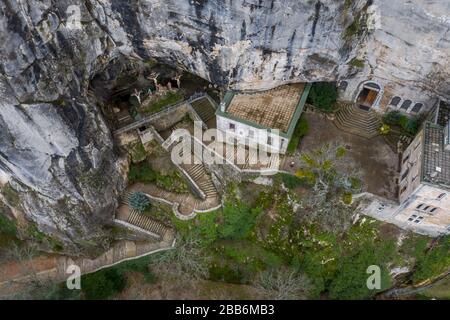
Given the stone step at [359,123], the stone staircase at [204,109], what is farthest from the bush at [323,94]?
the stone staircase at [204,109]

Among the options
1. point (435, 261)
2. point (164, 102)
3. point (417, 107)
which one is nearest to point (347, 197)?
point (435, 261)

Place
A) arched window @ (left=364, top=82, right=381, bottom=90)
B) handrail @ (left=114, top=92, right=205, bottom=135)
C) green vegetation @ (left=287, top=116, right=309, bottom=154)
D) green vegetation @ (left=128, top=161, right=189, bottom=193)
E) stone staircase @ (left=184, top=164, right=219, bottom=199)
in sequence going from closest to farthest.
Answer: green vegetation @ (left=287, top=116, right=309, bottom=154) → arched window @ (left=364, top=82, right=381, bottom=90) → handrail @ (left=114, top=92, right=205, bottom=135) → stone staircase @ (left=184, top=164, right=219, bottom=199) → green vegetation @ (left=128, top=161, right=189, bottom=193)

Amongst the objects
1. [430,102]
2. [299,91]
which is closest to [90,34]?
[299,91]

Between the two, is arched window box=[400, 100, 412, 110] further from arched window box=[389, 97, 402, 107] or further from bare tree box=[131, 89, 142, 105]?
bare tree box=[131, 89, 142, 105]

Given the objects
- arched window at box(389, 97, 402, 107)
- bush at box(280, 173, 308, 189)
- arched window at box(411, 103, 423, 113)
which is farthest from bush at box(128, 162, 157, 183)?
arched window at box(411, 103, 423, 113)

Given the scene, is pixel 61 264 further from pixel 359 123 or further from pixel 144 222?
pixel 359 123

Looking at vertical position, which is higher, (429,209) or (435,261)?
(429,209)
